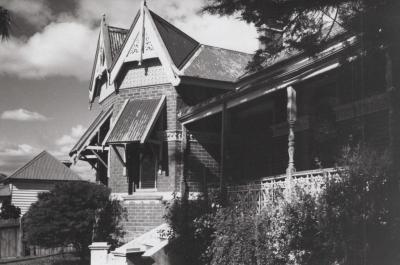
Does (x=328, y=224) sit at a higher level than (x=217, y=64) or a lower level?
lower

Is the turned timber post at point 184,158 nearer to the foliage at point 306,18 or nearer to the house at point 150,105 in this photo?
the house at point 150,105

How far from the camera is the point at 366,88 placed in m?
11.5

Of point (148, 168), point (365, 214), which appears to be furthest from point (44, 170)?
point (365, 214)

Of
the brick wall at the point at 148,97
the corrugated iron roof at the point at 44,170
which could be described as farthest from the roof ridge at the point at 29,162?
the brick wall at the point at 148,97

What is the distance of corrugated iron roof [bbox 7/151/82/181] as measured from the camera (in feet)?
136

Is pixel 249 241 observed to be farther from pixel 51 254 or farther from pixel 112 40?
pixel 51 254

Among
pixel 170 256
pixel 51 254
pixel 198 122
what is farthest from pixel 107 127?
pixel 170 256

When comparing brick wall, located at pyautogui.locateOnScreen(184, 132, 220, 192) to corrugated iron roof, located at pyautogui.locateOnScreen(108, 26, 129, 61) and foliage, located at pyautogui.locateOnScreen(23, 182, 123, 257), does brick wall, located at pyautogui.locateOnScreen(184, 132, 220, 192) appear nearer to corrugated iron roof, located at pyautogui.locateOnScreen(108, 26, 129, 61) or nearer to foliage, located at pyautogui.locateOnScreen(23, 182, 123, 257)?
foliage, located at pyautogui.locateOnScreen(23, 182, 123, 257)

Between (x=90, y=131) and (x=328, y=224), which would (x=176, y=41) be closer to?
(x=90, y=131)

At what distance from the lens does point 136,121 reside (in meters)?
17.2

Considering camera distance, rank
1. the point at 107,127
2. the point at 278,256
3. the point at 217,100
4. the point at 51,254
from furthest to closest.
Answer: the point at 51,254, the point at 107,127, the point at 217,100, the point at 278,256

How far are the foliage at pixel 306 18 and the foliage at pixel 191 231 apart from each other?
4.72 meters

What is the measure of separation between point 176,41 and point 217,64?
1.85 m

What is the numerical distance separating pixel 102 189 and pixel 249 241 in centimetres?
864
